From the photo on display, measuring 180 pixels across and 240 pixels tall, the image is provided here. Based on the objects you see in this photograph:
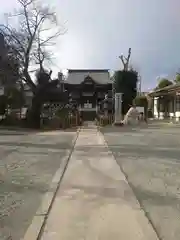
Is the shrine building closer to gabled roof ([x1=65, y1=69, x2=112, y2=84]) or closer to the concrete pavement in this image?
gabled roof ([x1=65, y1=69, x2=112, y2=84])

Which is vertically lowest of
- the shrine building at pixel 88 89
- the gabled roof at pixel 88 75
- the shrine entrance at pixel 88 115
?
the shrine entrance at pixel 88 115

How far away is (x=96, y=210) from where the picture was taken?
19.7ft

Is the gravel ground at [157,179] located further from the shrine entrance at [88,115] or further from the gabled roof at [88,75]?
the gabled roof at [88,75]

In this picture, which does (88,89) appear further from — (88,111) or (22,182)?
(22,182)

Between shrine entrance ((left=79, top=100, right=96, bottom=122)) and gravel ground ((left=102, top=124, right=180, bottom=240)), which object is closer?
gravel ground ((left=102, top=124, right=180, bottom=240))

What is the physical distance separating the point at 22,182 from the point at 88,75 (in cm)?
5869

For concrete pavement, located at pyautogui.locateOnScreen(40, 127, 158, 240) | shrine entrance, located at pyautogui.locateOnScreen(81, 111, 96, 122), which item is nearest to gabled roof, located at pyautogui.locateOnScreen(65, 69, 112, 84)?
shrine entrance, located at pyautogui.locateOnScreen(81, 111, 96, 122)

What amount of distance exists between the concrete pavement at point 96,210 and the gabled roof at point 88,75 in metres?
56.8

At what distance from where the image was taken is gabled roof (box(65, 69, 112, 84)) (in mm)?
66231

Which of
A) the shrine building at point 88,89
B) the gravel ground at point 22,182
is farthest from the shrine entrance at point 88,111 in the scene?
the gravel ground at point 22,182

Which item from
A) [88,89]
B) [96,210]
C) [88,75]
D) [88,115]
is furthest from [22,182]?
[88,75]

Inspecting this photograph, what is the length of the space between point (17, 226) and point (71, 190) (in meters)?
2.24

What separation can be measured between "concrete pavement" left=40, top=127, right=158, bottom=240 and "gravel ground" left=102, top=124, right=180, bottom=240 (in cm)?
18

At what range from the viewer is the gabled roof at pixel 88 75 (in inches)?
2608
